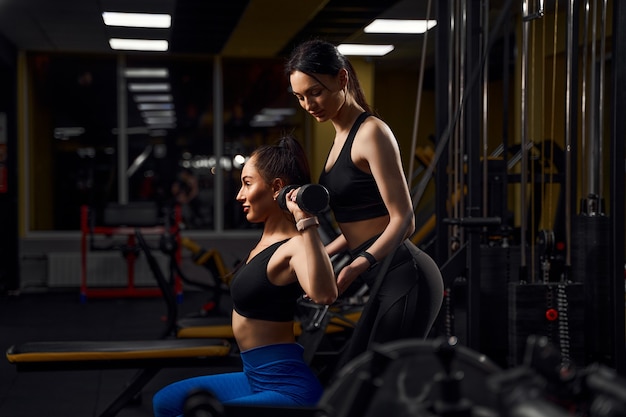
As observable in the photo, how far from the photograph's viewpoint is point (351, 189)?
201 centimetres

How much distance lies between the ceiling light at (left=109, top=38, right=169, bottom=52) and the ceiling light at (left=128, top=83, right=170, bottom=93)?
61 cm

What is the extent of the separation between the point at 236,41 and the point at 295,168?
5.90 meters

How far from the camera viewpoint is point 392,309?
6.43ft

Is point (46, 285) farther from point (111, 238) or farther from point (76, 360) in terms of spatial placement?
point (76, 360)

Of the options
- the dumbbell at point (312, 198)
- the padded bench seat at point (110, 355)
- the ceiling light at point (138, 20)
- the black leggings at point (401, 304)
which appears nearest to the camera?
the dumbbell at point (312, 198)

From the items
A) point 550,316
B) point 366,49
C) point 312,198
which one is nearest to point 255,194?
point 312,198

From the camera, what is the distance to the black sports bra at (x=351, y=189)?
78.6 inches

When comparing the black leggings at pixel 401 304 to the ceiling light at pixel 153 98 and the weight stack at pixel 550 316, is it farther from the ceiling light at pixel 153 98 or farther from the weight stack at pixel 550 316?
the ceiling light at pixel 153 98

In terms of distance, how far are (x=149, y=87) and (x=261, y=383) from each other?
7.26 m

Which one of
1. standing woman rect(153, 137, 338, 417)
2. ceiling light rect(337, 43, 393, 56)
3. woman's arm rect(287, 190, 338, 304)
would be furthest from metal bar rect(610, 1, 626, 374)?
ceiling light rect(337, 43, 393, 56)

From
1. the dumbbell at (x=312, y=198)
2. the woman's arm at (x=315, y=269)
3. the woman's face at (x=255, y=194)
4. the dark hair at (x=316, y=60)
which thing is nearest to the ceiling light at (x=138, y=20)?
the dark hair at (x=316, y=60)

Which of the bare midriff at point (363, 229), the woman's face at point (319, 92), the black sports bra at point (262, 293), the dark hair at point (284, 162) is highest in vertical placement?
the woman's face at point (319, 92)

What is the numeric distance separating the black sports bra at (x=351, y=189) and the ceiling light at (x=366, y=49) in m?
5.70

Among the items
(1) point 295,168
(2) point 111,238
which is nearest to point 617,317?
(1) point 295,168
